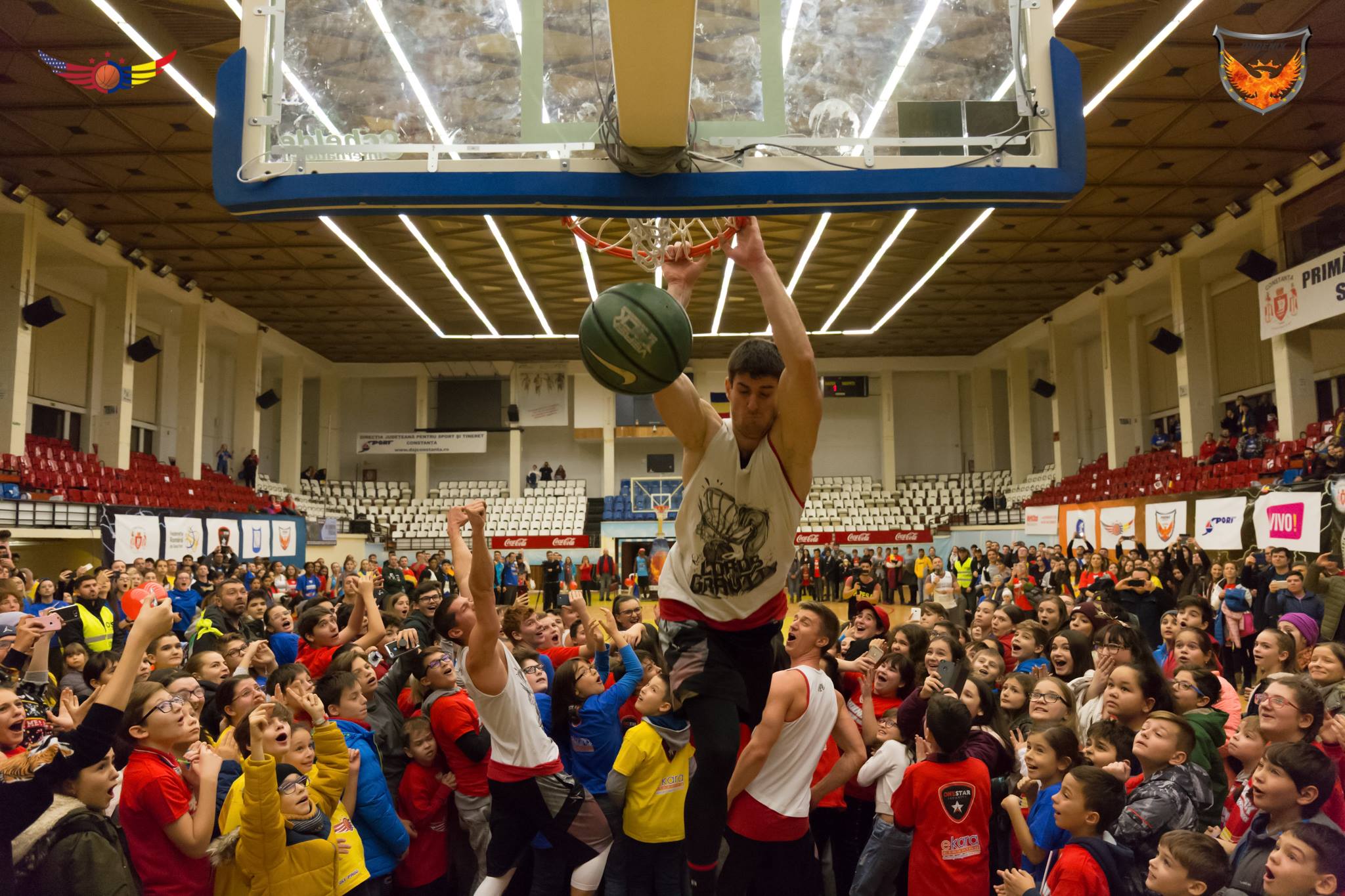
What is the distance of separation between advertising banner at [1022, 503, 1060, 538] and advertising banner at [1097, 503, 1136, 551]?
208 centimetres

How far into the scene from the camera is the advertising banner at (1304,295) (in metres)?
14.3

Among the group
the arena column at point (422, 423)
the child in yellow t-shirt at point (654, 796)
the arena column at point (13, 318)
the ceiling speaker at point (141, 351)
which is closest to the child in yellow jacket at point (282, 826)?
the child in yellow t-shirt at point (654, 796)

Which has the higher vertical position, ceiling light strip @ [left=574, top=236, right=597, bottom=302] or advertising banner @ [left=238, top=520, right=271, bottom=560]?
ceiling light strip @ [left=574, top=236, right=597, bottom=302]

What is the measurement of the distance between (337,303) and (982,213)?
15529mm

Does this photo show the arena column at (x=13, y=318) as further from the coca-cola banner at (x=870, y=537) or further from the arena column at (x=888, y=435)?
the arena column at (x=888, y=435)

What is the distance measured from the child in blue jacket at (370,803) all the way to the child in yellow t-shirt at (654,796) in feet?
2.92

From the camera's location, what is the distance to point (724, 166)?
3.73 metres

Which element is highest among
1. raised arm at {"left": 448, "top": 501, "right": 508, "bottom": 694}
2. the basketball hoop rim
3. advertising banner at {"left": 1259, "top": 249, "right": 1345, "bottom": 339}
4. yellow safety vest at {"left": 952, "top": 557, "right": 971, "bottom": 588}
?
advertising banner at {"left": 1259, "top": 249, "right": 1345, "bottom": 339}

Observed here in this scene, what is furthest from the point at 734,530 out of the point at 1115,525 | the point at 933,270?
the point at 933,270

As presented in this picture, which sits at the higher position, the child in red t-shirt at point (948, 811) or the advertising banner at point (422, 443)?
the advertising banner at point (422, 443)

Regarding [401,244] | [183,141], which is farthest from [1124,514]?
[183,141]

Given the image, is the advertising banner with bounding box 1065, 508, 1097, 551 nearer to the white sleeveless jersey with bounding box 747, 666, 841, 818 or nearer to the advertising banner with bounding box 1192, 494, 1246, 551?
the advertising banner with bounding box 1192, 494, 1246, 551

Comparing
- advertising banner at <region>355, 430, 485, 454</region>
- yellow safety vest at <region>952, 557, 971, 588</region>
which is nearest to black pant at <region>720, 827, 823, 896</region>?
yellow safety vest at <region>952, 557, 971, 588</region>

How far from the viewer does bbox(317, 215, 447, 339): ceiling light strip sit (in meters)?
17.5
